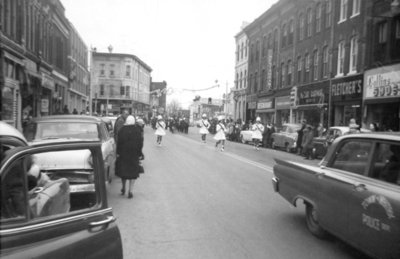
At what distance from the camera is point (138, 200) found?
28.0 feet

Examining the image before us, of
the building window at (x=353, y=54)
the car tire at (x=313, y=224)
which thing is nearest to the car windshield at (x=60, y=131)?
the car tire at (x=313, y=224)

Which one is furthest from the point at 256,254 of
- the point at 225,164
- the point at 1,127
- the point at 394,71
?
the point at 394,71

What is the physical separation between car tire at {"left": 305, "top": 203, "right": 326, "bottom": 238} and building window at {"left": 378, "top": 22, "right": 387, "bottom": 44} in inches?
761

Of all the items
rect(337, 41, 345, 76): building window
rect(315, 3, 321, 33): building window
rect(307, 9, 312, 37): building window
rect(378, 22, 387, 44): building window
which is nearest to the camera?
rect(378, 22, 387, 44): building window

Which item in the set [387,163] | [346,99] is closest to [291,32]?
[346,99]

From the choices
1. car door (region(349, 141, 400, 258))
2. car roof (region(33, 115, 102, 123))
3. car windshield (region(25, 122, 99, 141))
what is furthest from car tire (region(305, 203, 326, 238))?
car roof (region(33, 115, 102, 123))

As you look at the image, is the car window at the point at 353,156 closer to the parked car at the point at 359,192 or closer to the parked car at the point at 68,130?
the parked car at the point at 359,192

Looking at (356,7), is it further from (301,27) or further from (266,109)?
(266,109)

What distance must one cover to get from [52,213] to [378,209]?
3219 millimetres

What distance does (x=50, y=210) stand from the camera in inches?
120

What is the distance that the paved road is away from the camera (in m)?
5.45

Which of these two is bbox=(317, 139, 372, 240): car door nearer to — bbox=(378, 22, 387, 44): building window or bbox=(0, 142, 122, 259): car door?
bbox=(0, 142, 122, 259): car door

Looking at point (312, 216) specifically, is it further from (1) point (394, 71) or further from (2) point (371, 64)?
(2) point (371, 64)

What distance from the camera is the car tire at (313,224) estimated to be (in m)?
5.98
